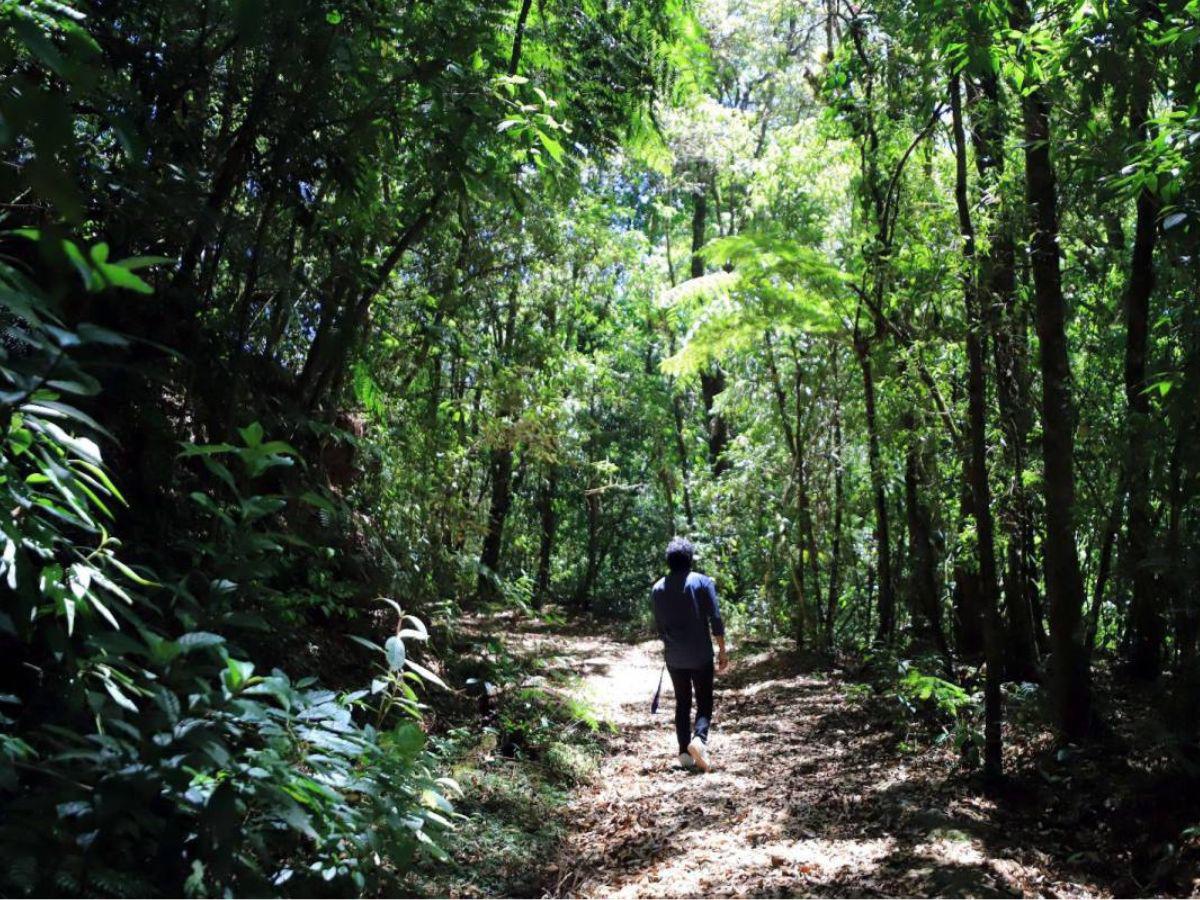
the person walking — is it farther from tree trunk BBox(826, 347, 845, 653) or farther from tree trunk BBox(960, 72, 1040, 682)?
tree trunk BBox(826, 347, 845, 653)

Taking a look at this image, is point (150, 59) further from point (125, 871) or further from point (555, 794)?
point (555, 794)

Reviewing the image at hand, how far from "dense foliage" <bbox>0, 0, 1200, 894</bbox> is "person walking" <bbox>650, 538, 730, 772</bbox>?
5.19 feet

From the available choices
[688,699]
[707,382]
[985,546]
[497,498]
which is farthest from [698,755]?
[707,382]

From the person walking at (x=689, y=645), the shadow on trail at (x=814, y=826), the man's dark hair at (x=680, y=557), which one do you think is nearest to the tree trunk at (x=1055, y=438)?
the shadow on trail at (x=814, y=826)

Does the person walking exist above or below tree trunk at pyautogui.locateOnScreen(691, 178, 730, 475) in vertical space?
below

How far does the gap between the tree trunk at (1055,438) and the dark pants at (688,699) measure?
2554 mm

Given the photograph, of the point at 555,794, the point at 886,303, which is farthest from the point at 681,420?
the point at 555,794

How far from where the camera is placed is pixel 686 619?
6910 mm

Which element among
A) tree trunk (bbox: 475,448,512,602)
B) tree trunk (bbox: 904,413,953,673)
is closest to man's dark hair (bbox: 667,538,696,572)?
tree trunk (bbox: 904,413,953,673)

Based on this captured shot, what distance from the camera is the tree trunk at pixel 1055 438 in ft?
18.6

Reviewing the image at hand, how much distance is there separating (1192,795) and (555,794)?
152 inches

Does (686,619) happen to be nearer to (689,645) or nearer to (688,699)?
(689,645)

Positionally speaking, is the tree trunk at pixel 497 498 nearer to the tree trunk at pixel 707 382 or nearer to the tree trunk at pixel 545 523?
the tree trunk at pixel 545 523

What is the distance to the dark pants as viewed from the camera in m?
6.89
